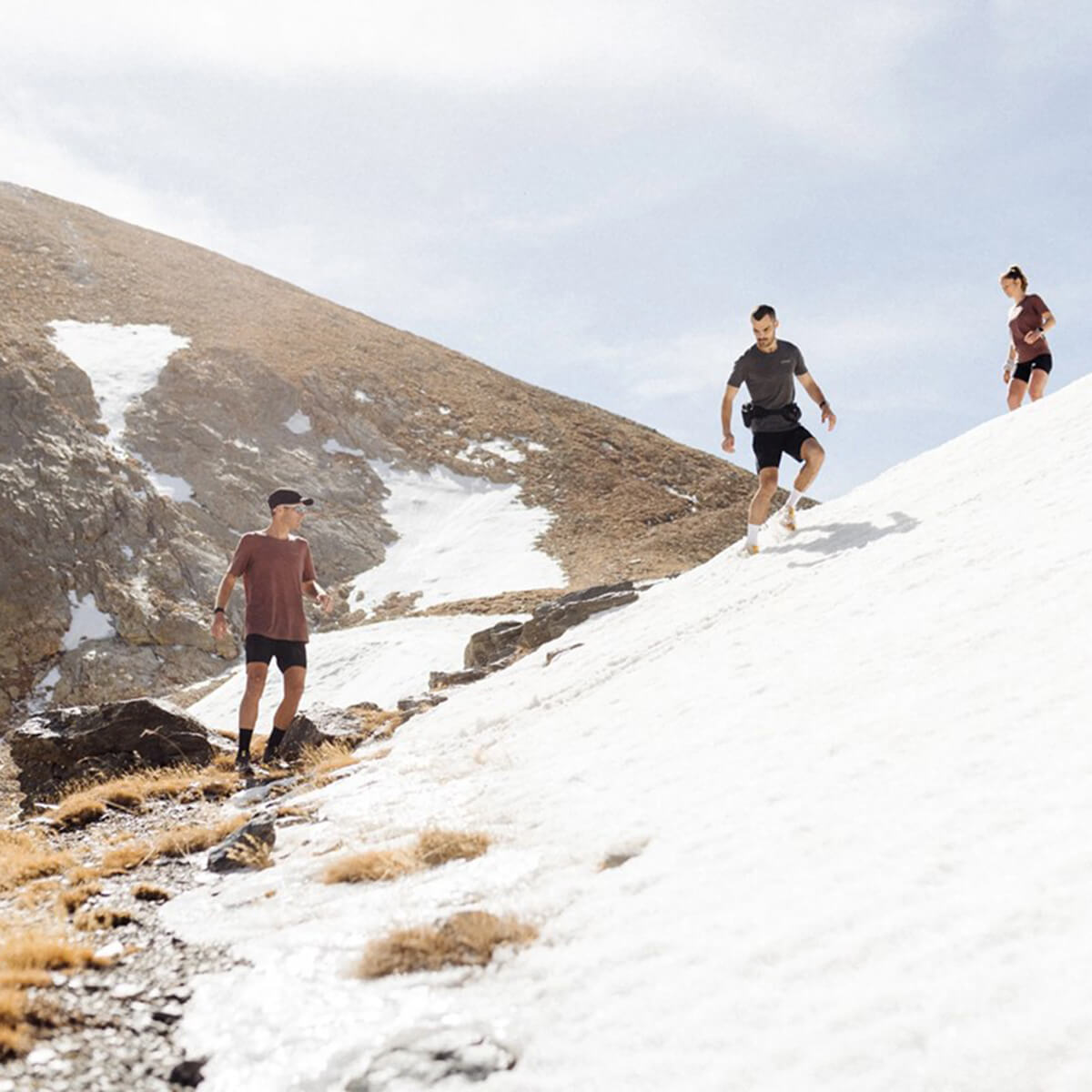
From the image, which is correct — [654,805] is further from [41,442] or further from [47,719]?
[41,442]

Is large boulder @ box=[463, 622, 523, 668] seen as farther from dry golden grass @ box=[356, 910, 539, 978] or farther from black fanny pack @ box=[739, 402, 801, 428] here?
dry golden grass @ box=[356, 910, 539, 978]

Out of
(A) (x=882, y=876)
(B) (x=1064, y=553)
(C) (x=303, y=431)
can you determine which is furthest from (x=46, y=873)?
(C) (x=303, y=431)

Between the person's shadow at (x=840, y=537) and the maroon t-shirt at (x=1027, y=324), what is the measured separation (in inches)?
174

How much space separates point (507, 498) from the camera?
40.3m

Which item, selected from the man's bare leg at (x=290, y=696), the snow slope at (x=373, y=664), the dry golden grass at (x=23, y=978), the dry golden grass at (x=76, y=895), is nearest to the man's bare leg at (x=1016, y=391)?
the snow slope at (x=373, y=664)

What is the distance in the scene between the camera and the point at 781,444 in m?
10.7

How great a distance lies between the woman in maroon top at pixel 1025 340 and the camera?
12758mm

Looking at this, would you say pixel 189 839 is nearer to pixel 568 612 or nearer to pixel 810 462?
pixel 810 462

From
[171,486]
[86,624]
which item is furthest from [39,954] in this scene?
[171,486]

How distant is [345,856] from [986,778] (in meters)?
3.44

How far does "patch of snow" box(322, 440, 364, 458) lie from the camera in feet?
137

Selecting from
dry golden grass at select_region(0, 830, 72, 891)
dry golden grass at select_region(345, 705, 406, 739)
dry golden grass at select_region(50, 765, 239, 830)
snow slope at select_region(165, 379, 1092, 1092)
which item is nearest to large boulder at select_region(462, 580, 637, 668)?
dry golden grass at select_region(345, 705, 406, 739)

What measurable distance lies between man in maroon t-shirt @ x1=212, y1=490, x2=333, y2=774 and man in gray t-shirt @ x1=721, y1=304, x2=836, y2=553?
5.01m

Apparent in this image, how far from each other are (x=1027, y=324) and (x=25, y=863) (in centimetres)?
1323
